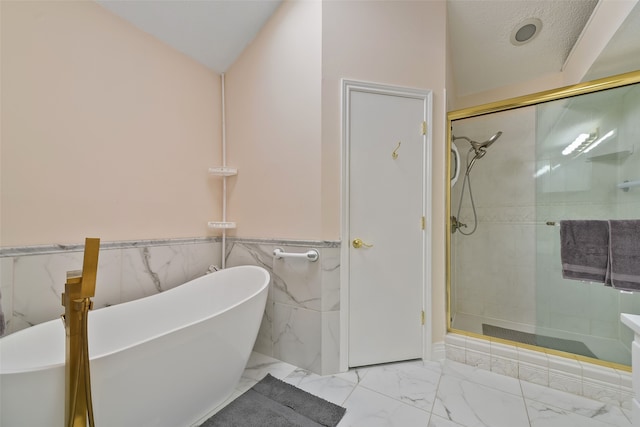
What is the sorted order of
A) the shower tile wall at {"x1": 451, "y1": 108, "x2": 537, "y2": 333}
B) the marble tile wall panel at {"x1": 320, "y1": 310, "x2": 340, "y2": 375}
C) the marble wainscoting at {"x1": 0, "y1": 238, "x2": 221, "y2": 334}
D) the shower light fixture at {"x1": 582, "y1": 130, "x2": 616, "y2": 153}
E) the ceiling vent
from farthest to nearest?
the shower tile wall at {"x1": 451, "y1": 108, "x2": 537, "y2": 333} < the ceiling vent < the shower light fixture at {"x1": 582, "y1": 130, "x2": 616, "y2": 153} < the marble tile wall panel at {"x1": 320, "y1": 310, "x2": 340, "y2": 375} < the marble wainscoting at {"x1": 0, "y1": 238, "x2": 221, "y2": 334}

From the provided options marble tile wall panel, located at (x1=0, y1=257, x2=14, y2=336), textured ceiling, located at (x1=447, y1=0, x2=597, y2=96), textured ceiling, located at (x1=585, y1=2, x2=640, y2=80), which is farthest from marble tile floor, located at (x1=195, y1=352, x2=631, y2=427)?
textured ceiling, located at (x1=447, y1=0, x2=597, y2=96)

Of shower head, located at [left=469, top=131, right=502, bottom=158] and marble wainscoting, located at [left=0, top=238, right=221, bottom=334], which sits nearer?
marble wainscoting, located at [left=0, top=238, right=221, bottom=334]

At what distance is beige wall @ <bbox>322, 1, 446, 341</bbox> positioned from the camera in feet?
5.16

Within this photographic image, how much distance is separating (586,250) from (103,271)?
104 inches

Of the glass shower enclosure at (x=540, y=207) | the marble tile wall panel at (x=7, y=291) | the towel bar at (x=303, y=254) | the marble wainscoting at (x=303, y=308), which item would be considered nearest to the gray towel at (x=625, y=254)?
the glass shower enclosure at (x=540, y=207)

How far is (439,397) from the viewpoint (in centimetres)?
135

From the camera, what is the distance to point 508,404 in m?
1.31

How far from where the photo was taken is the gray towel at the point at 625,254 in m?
→ 1.06

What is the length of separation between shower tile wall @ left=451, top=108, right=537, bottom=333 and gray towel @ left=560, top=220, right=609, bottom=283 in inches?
29.6

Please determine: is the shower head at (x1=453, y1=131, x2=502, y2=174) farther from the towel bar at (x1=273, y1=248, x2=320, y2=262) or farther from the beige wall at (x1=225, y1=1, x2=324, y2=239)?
the towel bar at (x1=273, y1=248, x2=320, y2=262)

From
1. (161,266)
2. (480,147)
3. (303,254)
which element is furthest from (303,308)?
(480,147)

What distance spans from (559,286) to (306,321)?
80.8 inches

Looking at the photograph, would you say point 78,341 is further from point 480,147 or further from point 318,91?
point 480,147

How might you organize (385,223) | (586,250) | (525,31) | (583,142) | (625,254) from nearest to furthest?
(625,254) < (586,250) < (385,223) < (583,142) < (525,31)
